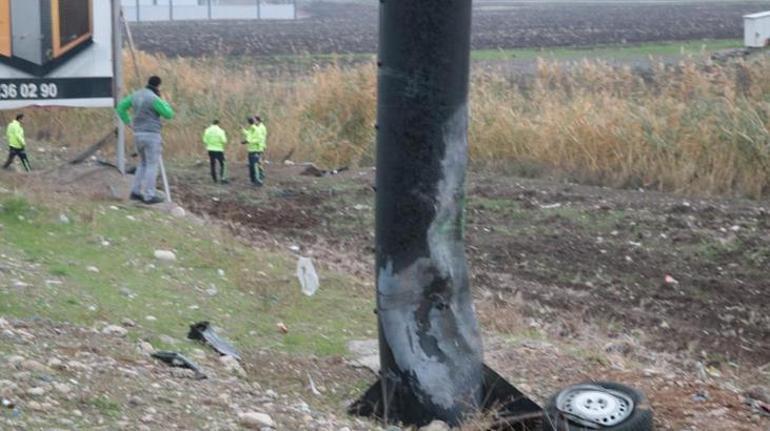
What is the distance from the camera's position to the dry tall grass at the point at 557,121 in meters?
20.6

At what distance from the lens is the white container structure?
38688 millimetres

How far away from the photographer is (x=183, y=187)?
20.7 meters

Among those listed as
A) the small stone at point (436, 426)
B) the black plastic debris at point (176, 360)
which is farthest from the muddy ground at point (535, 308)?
the small stone at point (436, 426)

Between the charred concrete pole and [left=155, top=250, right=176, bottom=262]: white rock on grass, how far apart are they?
16.7 feet

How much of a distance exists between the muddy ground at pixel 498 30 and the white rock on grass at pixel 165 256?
118 ft

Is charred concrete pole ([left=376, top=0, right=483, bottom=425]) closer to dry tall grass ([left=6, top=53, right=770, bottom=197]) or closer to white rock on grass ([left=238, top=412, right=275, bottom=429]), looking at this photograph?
white rock on grass ([left=238, top=412, right=275, bottom=429])

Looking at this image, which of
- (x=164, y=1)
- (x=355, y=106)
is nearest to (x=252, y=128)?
(x=355, y=106)

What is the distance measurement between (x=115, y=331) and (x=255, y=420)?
2.27 metres

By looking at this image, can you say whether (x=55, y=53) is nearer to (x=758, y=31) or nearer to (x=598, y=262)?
(x=598, y=262)

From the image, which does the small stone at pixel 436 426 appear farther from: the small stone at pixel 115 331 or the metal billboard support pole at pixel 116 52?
the metal billboard support pole at pixel 116 52

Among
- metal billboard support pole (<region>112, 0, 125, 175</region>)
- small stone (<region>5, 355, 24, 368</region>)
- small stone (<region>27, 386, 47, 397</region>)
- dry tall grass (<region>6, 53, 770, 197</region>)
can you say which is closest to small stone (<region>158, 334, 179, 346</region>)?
small stone (<region>5, 355, 24, 368</region>)

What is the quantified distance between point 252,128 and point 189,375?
539 inches

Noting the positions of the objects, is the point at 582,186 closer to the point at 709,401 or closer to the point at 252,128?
the point at 252,128

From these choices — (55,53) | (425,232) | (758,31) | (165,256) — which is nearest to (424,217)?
(425,232)
